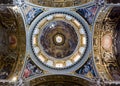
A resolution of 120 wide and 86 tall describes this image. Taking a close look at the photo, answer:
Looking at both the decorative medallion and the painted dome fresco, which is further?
the decorative medallion

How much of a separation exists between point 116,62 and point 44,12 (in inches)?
246

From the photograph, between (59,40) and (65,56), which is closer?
(65,56)

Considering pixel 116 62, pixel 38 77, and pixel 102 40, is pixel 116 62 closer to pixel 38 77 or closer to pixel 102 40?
pixel 102 40

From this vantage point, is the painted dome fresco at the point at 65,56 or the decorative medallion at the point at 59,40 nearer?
the painted dome fresco at the point at 65,56

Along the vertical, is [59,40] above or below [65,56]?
above

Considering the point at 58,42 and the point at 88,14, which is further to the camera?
the point at 58,42

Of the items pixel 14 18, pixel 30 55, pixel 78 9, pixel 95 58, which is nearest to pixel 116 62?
pixel 95 58

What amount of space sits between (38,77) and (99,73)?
14.0 feet

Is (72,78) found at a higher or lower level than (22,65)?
lower

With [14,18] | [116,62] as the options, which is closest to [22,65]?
[14,18]

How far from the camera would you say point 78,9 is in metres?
21.5

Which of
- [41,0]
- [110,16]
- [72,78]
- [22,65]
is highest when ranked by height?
[41,0]

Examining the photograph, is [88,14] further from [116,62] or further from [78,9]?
[116,62]

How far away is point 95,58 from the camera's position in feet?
70.6
